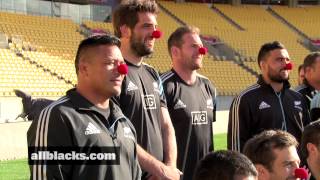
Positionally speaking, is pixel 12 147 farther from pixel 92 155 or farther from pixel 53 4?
pixel 53 4

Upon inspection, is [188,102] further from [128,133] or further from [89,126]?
[89,126]

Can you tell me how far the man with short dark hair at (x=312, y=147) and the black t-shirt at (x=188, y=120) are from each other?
4.08 ft

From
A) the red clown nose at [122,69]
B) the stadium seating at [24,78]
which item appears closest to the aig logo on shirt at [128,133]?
the red clown nose at [122,69]

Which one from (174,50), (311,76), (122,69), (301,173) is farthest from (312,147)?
(311,76)

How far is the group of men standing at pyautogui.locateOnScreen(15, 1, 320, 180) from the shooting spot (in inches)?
122

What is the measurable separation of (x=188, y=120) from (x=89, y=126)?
176 cm

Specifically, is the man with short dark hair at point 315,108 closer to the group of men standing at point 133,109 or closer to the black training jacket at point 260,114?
the black training jacket at point 260,114

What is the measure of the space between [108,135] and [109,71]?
1.19 ft

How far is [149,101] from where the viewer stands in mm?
4086

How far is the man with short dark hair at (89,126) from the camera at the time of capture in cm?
302

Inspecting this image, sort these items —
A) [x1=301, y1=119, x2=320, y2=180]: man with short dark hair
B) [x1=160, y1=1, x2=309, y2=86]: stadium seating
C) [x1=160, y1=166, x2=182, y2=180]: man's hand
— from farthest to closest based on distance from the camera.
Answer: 1. [x1=160, y1=1, x2=309, y2=86]: stadium seating
2. [x1=160, y1=166, x2=182, y2=180]: man's hand
3. [x1=301, y1=119, x2=320, y2=180]: man with short dark hair

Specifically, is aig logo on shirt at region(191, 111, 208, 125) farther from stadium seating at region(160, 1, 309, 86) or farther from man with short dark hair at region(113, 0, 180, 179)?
stadium seating at region(160, 1, 309, 86)

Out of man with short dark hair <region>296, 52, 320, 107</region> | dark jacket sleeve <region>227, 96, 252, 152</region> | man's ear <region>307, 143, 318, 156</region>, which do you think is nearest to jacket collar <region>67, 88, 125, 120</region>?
man's ear <region>307, 143, 318, 156</region>

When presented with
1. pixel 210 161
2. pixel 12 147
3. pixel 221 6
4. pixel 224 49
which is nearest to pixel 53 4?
pixel 224 49
